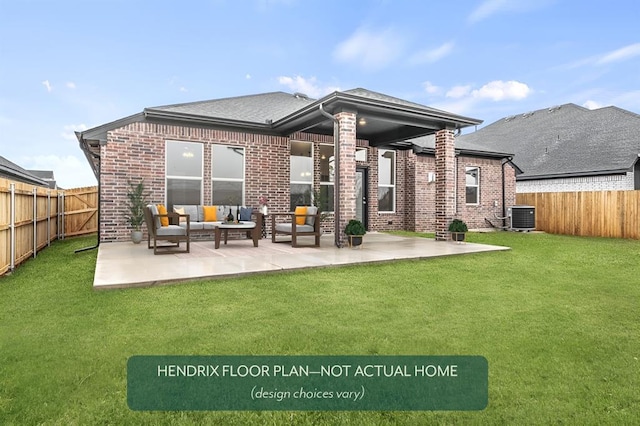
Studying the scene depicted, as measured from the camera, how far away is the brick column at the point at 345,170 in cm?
749

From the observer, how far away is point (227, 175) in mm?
9422

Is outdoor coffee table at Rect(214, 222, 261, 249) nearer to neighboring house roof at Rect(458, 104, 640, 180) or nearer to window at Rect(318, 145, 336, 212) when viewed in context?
window at Rect(318, 145, 336, 212)

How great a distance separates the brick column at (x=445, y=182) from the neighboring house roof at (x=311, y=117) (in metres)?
0.35

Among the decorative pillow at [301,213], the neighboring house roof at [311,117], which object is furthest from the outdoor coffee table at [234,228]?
the neighboring house roof at [311,117]

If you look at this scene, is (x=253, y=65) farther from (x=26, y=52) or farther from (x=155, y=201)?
(x=26, y=52)

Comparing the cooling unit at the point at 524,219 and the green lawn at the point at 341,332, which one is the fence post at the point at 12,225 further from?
the cooling unit at the point at 524,219

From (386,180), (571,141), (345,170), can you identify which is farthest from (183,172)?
(571,141)

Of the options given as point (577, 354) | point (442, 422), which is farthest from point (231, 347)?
point (577, 354)

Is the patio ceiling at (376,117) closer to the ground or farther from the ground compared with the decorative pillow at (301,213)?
farther from the ground

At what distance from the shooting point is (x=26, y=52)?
15562 millimetres

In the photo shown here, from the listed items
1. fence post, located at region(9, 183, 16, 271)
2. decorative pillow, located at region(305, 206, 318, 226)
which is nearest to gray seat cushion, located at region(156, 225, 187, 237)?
fence post, located at region(9, 183, 16, 271)

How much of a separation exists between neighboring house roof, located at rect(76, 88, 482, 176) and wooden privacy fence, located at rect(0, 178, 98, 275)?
74.1 inches

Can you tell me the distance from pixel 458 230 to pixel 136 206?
7.47 meters

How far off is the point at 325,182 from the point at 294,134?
1.73 m
